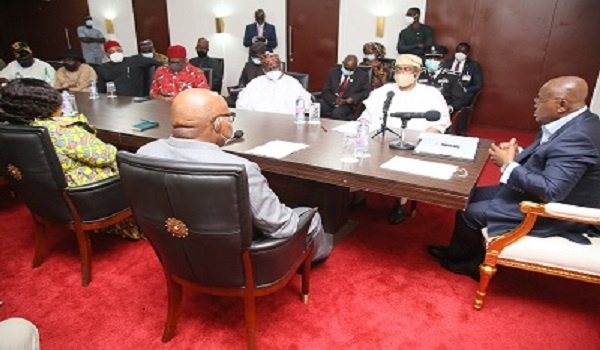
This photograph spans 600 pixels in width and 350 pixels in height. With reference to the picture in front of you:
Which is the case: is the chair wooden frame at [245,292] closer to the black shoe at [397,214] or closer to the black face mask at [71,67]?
the black shoe at [397,214]

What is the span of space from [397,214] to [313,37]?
499cm

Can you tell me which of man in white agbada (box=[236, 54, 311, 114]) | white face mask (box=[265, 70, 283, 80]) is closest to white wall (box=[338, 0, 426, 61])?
man in white agbada (box=[236, 54, 311, 114])

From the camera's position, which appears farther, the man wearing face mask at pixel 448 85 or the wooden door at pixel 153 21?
the wooden door at pixel 153 21

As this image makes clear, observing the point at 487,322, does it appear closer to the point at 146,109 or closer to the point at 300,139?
the point at 300,139

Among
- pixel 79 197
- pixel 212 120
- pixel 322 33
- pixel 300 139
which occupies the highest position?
pixel 322 33

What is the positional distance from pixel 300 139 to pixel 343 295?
0.93 meters

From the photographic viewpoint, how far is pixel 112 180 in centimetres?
213

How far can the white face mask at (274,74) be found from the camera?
147 inches

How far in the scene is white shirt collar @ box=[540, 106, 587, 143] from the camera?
70.8 inches

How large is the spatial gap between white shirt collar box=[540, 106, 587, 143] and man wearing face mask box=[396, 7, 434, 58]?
167 inches

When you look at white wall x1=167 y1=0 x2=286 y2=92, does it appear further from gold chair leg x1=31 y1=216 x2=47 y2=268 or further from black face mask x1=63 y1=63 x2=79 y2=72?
gold chair leg x1=31 y1=216 x2=47 y2=268

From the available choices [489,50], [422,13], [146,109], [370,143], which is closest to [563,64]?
[489,50]

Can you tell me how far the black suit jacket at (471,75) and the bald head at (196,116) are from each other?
4.82 metres

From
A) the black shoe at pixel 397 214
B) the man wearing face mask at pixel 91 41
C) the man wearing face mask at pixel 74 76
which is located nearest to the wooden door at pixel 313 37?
the man wearing face mask at pixel 74 76
